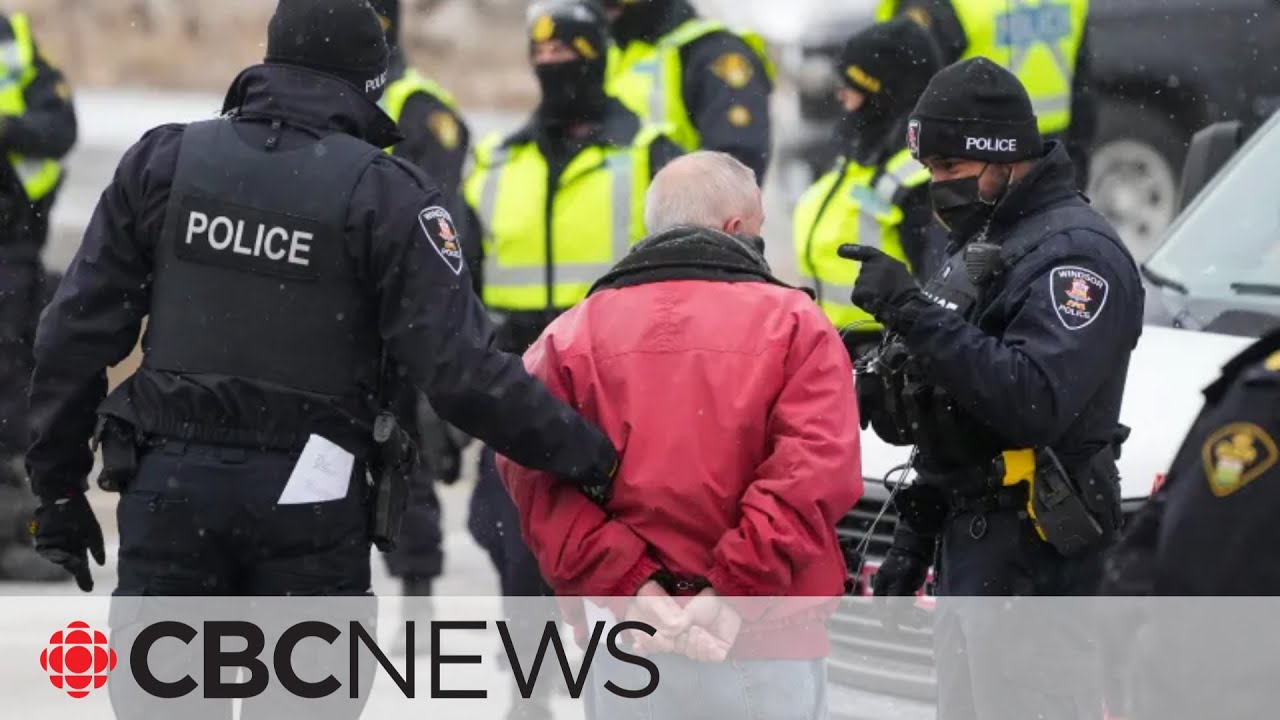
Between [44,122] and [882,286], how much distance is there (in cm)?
494

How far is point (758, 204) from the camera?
4.33 m

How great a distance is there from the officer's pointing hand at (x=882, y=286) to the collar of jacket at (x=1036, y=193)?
340mm

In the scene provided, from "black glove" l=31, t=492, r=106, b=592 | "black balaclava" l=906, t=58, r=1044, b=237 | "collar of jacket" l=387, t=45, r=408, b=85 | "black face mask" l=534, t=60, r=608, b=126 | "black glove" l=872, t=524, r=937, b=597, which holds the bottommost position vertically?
"black glove" l=872, t=524, r=937, b=597

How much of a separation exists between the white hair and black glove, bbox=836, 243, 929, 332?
0.24 m

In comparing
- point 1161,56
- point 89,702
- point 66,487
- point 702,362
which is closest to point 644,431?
point 702,362

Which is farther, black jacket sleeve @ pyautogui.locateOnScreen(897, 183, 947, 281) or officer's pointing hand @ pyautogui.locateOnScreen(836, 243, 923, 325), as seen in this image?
black jacket sleeve @ pyautogui.locateOnScreen(897, 183, 947, 281)

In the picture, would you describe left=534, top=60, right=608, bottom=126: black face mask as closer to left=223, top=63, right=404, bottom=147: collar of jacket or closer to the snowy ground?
the snowy ground

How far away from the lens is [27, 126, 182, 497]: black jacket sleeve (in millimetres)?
4430

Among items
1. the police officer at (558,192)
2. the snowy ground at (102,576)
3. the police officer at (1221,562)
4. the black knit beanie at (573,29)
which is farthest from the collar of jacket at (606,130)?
the police officer at (1221,562)

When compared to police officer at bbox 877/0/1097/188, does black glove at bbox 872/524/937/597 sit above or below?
below

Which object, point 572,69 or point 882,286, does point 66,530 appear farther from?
point 572,69

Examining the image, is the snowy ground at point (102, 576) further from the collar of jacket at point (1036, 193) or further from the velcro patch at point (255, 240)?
the velcro patch at point (255, 240)

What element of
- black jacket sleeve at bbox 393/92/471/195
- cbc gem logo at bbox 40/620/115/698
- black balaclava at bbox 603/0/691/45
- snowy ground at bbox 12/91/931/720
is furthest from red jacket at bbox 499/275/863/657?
black balaclava at bbox 603/0/691/45

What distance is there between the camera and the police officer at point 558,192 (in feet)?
22.0
